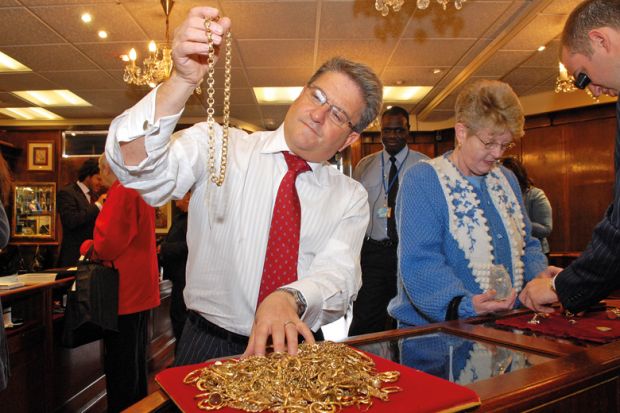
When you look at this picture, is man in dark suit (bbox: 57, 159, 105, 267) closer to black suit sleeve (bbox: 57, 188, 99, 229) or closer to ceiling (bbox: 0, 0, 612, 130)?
black suit sleeve (bbox: 57, 188, 99, 229)

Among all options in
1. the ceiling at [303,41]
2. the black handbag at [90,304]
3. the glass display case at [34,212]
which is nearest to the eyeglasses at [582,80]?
the black handbag at [90,304]

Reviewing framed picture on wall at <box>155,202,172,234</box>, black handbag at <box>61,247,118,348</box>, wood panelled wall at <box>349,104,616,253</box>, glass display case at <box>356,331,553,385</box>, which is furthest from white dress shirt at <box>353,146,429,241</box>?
framed picture on wall at <box>155,202,172,234</box>

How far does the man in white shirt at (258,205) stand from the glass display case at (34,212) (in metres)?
9.33

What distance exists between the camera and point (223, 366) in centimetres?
92

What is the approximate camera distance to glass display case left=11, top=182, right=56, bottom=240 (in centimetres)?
962

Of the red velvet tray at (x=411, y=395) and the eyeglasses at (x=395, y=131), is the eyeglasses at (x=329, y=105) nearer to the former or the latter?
the red velvet tray at (x=411, y=395)

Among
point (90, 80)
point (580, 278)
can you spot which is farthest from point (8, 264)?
point (90, 80)

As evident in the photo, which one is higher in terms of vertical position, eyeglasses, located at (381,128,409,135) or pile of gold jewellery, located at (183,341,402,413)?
eyeglasses, located at (381,128,409,135)

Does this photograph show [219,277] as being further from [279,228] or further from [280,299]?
[280,299]

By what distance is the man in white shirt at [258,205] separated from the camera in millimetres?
1273

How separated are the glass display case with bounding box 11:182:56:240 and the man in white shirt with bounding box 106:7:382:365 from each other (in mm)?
9328

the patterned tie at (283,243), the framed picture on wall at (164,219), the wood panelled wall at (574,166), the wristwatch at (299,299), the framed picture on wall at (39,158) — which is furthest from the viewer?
the framed picture on wall at (164,219)

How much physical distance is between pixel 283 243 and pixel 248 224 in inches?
4.9

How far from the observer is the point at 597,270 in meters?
1.57
